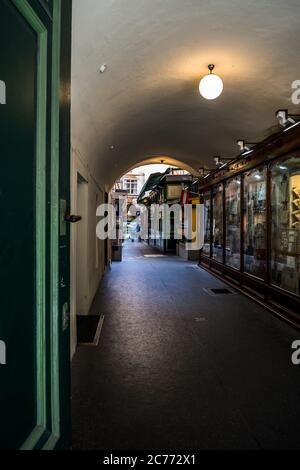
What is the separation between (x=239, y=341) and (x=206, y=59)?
3723 mm

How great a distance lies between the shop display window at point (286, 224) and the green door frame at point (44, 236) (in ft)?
15.4

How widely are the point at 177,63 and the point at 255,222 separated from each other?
3.74 m

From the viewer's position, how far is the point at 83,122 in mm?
4324

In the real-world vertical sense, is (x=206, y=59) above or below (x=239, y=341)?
above

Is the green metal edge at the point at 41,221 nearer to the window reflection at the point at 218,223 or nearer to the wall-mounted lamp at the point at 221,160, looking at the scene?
the wall-mounted lamp at the point at 221,160

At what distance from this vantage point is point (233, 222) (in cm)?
847

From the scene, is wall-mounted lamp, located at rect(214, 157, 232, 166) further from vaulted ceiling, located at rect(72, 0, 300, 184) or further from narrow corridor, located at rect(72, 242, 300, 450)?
narrow corridor, located at rect(72, 242, 300, 450)

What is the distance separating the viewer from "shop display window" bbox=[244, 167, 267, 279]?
6.50 meters

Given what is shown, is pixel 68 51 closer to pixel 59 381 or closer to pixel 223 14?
pixel 59 381

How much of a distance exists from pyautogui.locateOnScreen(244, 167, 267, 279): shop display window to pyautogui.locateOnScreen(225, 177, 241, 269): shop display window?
0.49 meters

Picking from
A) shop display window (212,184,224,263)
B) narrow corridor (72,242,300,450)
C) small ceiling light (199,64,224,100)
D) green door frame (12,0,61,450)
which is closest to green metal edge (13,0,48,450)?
green door frame (12,0,61,450)

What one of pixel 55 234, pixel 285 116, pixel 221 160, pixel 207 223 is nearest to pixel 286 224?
pixel 285 116

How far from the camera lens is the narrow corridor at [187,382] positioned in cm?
242

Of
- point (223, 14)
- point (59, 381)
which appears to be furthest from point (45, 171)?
point (223, 14)
